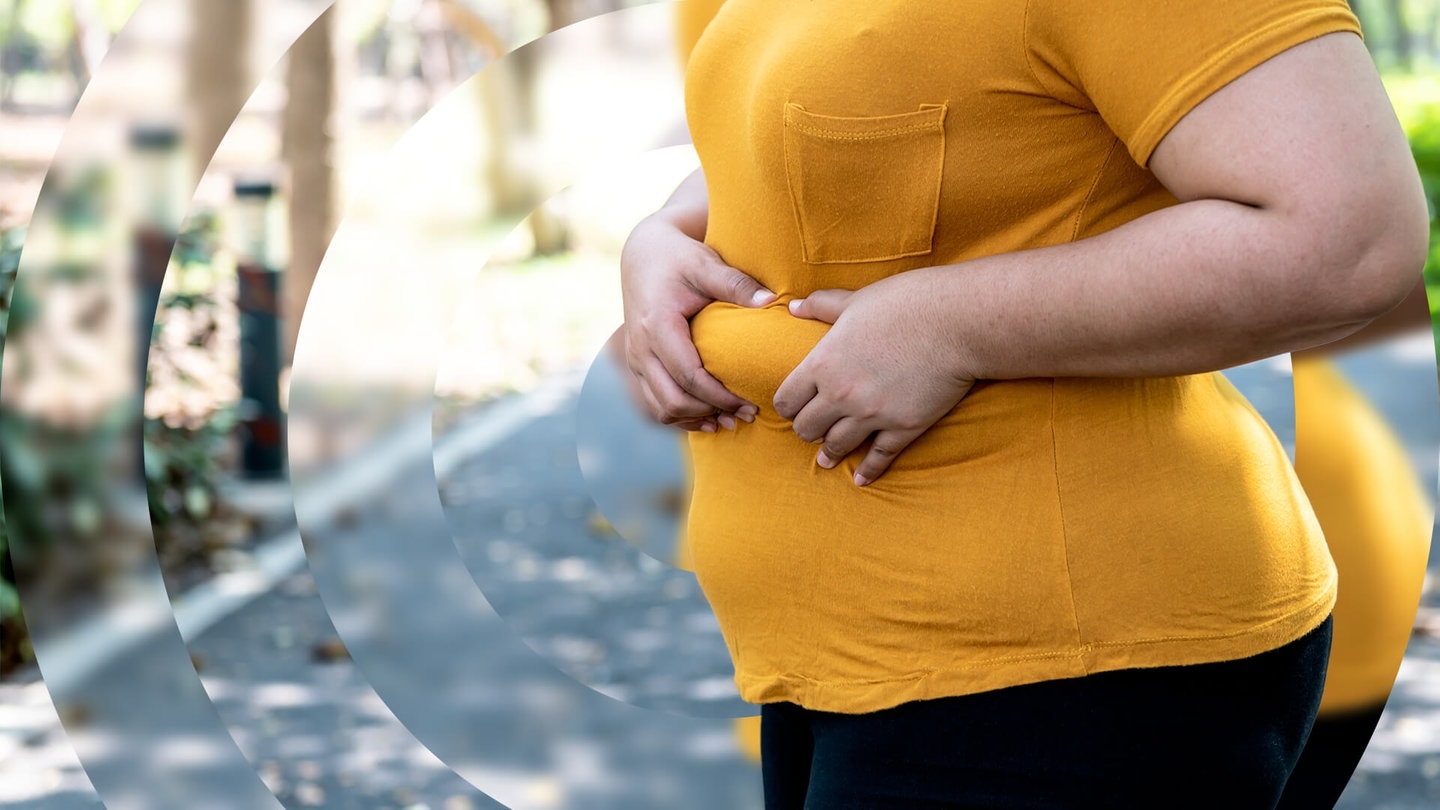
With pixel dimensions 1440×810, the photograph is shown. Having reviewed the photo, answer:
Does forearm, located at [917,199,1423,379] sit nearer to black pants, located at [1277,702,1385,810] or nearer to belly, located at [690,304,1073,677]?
belly, located at [690,304,1073,677]

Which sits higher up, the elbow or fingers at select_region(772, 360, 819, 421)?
the elbow

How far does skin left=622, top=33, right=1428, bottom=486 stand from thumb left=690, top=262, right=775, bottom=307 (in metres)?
0.08

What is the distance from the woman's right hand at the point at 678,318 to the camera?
53.5 inches

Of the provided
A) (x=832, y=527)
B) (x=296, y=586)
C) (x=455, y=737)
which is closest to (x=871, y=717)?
(x=832, y=527)

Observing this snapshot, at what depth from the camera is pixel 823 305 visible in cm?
123

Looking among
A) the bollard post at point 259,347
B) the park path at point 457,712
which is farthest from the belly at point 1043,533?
the bollard post at point 259,347

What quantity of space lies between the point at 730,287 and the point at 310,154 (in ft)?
7.87

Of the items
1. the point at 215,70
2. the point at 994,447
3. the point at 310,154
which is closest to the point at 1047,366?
the point at 994,447

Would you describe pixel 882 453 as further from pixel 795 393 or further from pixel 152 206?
pixel 152 206

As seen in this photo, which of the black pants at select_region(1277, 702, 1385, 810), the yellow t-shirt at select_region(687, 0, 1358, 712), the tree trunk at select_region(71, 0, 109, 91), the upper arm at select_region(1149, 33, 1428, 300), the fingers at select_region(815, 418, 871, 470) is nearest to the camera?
the upper arm at select_region(1149, 33, 1428, 300)

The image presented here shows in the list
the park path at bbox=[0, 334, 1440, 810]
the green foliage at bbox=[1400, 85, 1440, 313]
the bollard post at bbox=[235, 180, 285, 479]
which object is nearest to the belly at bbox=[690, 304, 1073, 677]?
the park path at bbox=[0, 334, 1440, 810]

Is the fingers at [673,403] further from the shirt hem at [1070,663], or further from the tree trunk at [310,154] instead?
the tree trunk at [310,154]

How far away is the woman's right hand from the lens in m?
1.36

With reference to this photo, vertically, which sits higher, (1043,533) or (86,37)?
(86,37)
